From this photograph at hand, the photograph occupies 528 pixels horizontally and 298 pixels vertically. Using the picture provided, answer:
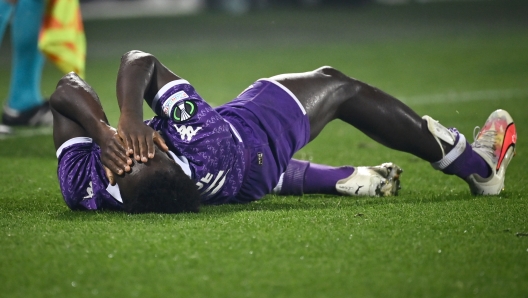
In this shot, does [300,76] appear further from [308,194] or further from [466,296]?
[466,296]

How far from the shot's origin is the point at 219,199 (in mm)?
3059

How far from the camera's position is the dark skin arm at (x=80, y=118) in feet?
9.16

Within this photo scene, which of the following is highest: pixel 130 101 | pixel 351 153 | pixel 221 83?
pixel 130 101

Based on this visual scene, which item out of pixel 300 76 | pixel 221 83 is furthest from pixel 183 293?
pixel 221 83

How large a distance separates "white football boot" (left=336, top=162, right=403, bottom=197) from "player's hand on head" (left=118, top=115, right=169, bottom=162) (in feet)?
2.89

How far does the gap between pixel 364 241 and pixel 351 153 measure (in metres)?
1.99

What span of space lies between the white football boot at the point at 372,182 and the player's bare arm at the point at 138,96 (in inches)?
32.8

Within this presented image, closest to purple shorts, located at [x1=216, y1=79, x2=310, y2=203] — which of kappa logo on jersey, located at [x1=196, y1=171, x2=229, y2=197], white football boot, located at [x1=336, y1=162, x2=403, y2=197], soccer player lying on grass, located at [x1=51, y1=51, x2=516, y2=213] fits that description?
soccer player lying on grass, located at [x1=51, y1=51, x2=516, y2=213]

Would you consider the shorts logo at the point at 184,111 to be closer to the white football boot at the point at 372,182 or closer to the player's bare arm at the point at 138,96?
the player's bare arm at the point at 138,96

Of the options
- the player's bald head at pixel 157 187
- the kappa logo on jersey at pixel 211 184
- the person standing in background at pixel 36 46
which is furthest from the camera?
the person standing in background at pixel 36 46

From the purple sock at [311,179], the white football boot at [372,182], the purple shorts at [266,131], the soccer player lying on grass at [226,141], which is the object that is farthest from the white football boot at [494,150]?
the purple shorts at [266,131]

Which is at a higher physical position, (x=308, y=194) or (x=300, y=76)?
(x=300, y=76)

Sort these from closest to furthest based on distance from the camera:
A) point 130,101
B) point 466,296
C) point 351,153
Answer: point 466,296
point 130,101
point 351,153

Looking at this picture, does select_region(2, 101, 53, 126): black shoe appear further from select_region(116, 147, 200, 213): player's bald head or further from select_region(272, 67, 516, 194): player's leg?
select_region(116, 147, 200, 213): player's bald head
